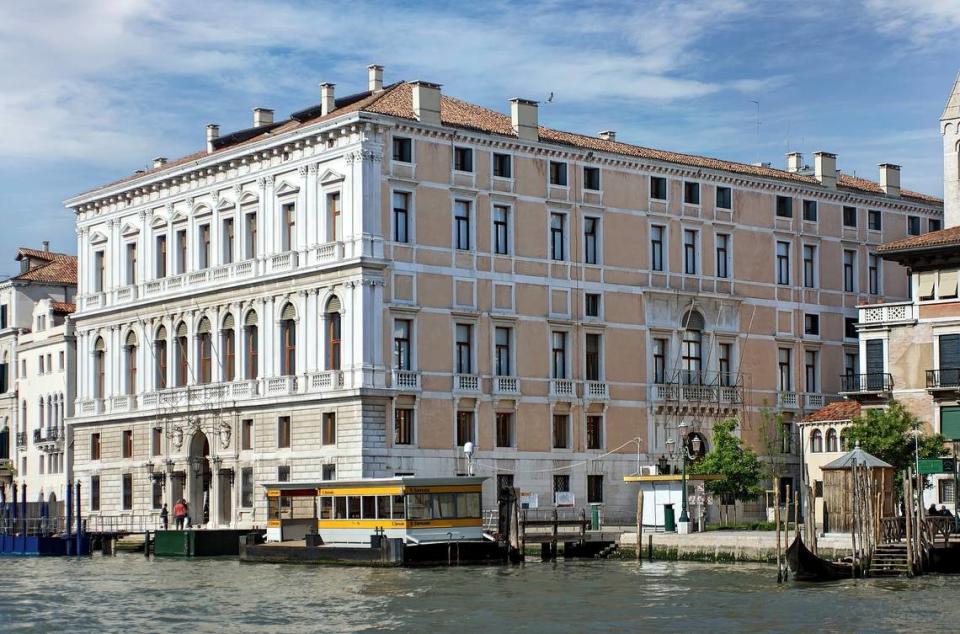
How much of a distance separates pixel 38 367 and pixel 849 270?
30087mm

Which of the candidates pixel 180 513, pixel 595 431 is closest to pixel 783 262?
pixel 595 431

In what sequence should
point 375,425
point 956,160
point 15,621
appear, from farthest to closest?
1. point 956,160
2. point 375,425
3. point 15,621

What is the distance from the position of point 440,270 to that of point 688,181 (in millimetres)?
10121

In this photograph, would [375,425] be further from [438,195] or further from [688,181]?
[688,181]

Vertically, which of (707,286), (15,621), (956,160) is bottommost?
(15,621)

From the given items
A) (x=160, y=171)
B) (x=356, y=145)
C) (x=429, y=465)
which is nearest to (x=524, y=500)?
(x=429, y=465)

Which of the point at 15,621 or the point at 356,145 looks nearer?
the point at 15,621

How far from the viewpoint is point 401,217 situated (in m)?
50.9

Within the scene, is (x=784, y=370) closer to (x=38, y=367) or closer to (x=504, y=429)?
(x=504, y=429)

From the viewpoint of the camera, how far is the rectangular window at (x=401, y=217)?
50.7m

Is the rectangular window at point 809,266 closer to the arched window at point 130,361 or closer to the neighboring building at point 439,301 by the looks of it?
the neighboring building at point 439,301

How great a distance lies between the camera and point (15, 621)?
32.0 metres

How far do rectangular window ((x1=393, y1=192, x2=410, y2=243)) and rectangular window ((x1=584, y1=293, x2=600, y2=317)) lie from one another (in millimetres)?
6676

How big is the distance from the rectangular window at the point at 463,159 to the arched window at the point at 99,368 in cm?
1533
